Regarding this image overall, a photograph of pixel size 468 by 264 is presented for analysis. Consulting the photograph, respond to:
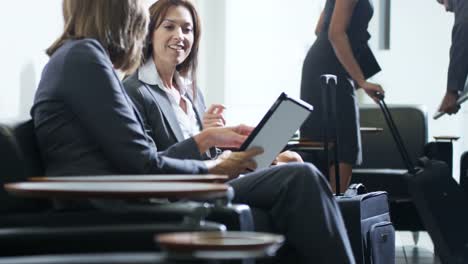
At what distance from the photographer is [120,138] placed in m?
2.15

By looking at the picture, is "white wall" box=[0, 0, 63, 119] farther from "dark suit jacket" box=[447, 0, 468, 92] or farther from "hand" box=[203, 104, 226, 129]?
"dark suit jacket" box=[447, 0, 468, 92]

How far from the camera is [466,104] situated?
638 centimetres

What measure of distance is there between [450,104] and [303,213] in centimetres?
264

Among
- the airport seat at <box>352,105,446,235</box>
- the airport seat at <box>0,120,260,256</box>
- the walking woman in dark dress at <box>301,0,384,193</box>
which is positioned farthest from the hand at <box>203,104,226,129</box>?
the airport seat at <box>352,105,446,235</box>

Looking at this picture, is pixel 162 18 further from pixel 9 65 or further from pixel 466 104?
pixel 466 104

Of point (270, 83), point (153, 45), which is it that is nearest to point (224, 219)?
point (153, 45)

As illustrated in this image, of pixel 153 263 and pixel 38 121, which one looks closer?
pixel 153 263

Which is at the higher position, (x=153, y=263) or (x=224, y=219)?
(x=153, y=263)

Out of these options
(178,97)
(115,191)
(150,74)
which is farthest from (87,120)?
(178,97)

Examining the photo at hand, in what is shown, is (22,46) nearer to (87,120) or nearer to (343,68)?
(87,120)

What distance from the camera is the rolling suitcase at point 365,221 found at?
312 cm

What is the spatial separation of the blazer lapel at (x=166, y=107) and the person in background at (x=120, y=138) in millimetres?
311

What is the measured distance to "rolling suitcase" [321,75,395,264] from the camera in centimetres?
312

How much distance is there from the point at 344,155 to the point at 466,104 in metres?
2.48
